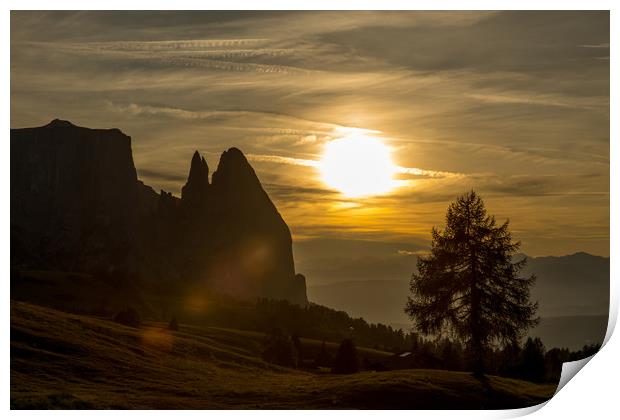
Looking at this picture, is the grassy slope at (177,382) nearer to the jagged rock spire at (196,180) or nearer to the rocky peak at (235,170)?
the jagged rock spire at (196,180)

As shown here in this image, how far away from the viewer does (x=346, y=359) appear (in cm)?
4600

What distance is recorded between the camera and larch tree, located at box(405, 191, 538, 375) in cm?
4156

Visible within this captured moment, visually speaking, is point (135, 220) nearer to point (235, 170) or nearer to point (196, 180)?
point (196, 180)

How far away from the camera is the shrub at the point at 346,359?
148 ft

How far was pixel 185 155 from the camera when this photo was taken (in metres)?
41.5

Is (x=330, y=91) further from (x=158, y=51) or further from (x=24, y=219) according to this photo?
(x=24, y=219)

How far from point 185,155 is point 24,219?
8.30 meters

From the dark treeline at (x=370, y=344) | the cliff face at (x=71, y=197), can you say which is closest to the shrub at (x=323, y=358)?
the dark treeline at (x=370, y=344)

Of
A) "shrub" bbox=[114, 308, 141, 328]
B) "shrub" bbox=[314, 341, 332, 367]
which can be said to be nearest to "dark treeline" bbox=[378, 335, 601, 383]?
"shrub" bbox=[314, 341, 332, 367]

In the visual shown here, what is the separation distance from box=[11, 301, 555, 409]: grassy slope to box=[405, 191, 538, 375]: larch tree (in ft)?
7.72

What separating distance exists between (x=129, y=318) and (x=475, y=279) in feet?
63.3

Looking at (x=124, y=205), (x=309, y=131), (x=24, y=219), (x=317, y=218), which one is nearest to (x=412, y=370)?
(x=317, y=218)

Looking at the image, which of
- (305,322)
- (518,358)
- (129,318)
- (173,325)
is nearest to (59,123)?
(129,318)

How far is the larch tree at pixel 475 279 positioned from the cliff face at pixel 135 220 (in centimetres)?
701
